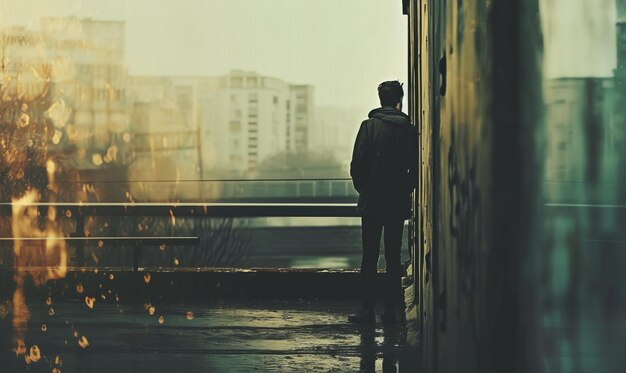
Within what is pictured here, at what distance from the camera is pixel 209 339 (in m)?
7.00

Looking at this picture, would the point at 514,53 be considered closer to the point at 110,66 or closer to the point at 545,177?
the point at 545,177

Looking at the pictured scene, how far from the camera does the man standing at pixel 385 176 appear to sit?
7129mm

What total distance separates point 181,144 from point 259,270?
125 ft

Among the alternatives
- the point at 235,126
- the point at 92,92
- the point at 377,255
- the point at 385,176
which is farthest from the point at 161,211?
the point at 235,126

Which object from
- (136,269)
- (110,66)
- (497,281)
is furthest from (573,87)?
(110,66)

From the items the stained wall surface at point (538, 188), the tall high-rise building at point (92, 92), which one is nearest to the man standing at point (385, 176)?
the stained wall surface at point (538, 188)

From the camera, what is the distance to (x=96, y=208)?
10.7 meters

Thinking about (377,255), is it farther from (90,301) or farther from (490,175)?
(490,175)

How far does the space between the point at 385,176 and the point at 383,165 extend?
77mm

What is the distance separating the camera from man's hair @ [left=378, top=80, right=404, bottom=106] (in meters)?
7.38

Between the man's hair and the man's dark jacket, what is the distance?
22cm

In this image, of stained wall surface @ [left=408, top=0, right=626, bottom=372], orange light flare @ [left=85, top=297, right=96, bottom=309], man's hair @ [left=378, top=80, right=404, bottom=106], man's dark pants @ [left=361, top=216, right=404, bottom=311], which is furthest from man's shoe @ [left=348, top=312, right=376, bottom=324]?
stained wall surface @ [left=408, top=0, right=626, bottom=372]

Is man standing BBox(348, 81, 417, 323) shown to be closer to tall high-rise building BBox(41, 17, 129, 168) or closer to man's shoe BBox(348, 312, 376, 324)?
man's shoe BBox(348, 312, 376, 324)

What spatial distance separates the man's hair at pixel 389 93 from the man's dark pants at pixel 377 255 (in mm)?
836
